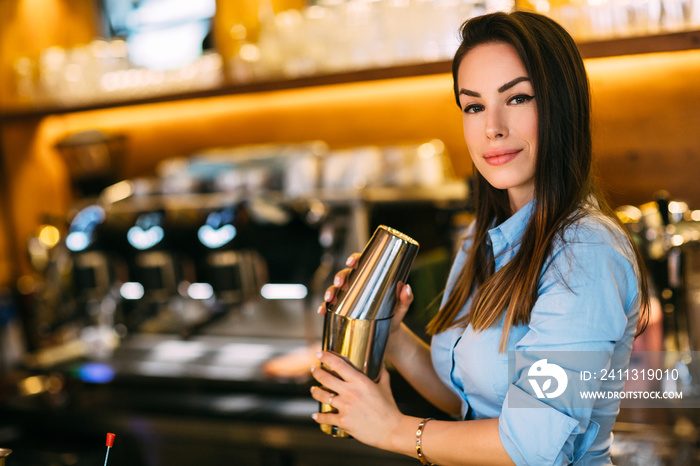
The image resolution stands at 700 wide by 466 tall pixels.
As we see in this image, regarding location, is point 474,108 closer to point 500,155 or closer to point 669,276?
point 500,155

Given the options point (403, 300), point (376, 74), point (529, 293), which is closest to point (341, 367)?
point (403, 300)

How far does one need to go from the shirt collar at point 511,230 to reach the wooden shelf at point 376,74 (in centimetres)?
94

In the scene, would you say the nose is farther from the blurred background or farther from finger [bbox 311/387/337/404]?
the blurred background

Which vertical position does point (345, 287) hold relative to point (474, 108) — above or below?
below

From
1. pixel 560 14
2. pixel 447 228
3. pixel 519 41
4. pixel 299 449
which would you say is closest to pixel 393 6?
→ pixel 560 14

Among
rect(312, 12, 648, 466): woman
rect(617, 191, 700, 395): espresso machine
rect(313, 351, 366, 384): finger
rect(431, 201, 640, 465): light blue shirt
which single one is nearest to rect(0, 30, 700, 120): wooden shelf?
rect(617, 191, 700, 395): espresso machine

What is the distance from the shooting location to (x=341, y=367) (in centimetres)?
116

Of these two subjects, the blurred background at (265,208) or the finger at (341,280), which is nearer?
the finger at (341,280)

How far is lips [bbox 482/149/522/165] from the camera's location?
110 centimetres

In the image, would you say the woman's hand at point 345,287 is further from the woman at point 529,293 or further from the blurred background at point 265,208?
the blurred background at point 265,208

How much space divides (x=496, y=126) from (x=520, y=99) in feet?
0.19

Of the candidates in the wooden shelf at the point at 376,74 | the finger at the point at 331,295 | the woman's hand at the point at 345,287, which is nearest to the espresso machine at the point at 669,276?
the wooden shelf at the point at 376,74

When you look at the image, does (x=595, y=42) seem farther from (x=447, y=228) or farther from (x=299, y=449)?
(x=299, y=449)

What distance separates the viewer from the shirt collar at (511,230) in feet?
3.81
